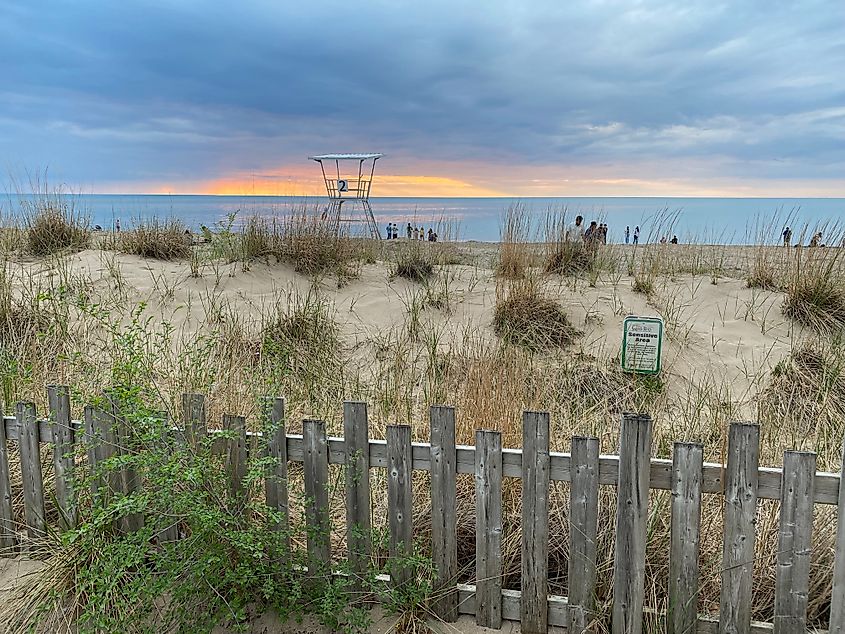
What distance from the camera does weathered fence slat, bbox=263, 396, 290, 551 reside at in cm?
299

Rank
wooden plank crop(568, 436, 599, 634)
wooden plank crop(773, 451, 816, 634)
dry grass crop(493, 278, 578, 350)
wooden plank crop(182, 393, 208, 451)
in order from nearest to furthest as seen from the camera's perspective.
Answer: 1. wooden plank crop(773, 451, 816, 634)
2. wooden plank crop(568, 436, 599, 634)
3. wooden plank crop(182, 393, 208, 451)
4. dry grass crop(493, 278, 578, 350)

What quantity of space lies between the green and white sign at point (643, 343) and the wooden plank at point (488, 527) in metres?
2.49

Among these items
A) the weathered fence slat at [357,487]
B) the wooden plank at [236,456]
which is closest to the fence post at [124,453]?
the wooden plank at [236,456]

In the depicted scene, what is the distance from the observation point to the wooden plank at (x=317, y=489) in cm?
300

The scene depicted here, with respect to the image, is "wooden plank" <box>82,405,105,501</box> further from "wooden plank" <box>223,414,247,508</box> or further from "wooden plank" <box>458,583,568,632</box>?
"wooden plank" <box>458,583,568,632</box>

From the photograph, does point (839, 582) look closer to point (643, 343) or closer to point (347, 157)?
point (643, 343)

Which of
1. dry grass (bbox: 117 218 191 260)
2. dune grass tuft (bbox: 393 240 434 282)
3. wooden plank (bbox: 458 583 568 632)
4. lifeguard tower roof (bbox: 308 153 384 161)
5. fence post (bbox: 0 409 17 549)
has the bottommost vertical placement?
wooden plank (bbox: 458 583 568 632)

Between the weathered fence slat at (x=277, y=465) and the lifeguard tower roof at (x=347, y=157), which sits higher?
the lifeguard tower roof at (x=347, y=157)

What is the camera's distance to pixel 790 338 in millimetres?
6969

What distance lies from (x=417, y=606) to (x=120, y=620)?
1302 mm

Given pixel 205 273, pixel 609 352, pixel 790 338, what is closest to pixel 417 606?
pixel 609 352

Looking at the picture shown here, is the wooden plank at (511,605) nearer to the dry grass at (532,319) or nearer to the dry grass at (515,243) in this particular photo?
the dry grass at (532,319)

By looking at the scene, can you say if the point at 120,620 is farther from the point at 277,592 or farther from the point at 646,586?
the point at 646,586

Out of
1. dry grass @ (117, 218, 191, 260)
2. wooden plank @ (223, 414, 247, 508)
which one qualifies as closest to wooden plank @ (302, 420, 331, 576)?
wooden plank @ (223, 414, 247, 508)
